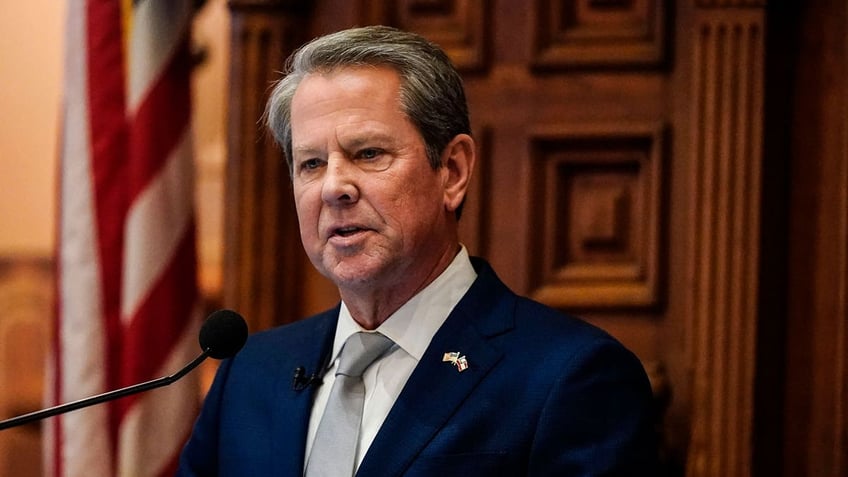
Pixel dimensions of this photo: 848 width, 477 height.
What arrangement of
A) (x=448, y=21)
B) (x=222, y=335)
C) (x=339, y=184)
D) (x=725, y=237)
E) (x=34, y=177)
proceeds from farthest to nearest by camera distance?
(x=34, y=177)
(x=448, y=21)
(x=725, y=237)
(x=339, y=184)
(x=222, y=335)

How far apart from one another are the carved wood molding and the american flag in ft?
4.08

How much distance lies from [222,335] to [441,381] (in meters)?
0.36

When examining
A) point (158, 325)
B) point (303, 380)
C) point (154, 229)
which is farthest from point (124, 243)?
point (303, 380)

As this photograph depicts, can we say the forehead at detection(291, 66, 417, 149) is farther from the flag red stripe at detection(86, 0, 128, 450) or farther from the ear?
the flag red stripe at detection(86, 0, 128, 450)

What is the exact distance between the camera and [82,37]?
10.4 feet

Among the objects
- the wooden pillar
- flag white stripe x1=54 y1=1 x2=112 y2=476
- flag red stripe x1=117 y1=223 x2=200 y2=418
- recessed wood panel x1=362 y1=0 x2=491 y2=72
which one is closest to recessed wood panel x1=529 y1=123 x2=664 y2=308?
recessed wood panel x1=362 y1=0 x2=491 y2=72

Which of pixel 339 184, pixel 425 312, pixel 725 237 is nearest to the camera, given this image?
pixel 339 184

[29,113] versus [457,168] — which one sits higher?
[29,113]

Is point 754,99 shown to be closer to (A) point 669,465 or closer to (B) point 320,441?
(A) point 669,465

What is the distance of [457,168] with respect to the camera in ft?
7.06

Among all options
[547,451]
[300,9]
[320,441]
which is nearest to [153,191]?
[300,9]

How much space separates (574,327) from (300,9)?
4.59ft

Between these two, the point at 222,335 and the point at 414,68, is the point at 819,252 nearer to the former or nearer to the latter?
the point at 414,68

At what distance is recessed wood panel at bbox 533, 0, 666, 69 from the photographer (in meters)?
2.90
